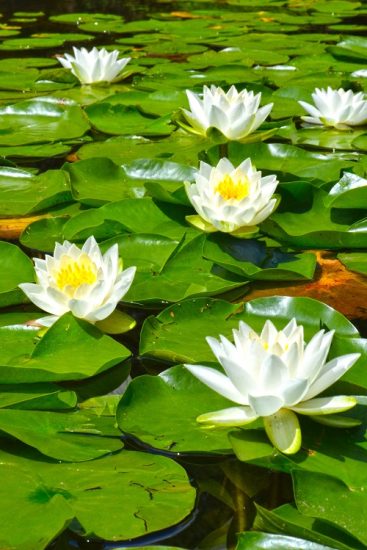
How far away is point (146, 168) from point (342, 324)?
114 cm

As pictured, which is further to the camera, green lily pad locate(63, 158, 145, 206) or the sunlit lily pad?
green lily pad locate(63, 158, 145, 206)

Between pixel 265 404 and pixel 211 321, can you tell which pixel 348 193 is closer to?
pixel 211 321

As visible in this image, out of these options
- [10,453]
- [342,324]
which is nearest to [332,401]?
[342,324]

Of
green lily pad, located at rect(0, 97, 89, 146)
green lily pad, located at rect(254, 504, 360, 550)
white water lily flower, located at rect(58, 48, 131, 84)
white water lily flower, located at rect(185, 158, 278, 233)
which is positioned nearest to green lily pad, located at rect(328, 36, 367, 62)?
white water lily flower, located at rect(58, 48, 131, 84)

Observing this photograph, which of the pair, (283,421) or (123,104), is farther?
(123,104)

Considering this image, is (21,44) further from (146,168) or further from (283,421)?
(283,421)

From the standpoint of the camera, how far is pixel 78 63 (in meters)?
4.12

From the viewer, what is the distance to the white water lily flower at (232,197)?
2117 millimetres

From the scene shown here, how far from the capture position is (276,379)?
1.35 meters

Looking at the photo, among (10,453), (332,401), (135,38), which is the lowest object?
(135,38)

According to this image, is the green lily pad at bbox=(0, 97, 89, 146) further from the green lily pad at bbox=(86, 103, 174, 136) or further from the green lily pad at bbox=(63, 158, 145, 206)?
the green lily pad at bbox=(63, 158, 145, 206)

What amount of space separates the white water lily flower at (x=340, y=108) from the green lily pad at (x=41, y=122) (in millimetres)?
955

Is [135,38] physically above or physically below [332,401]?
below

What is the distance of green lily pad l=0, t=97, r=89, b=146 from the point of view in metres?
3.33
